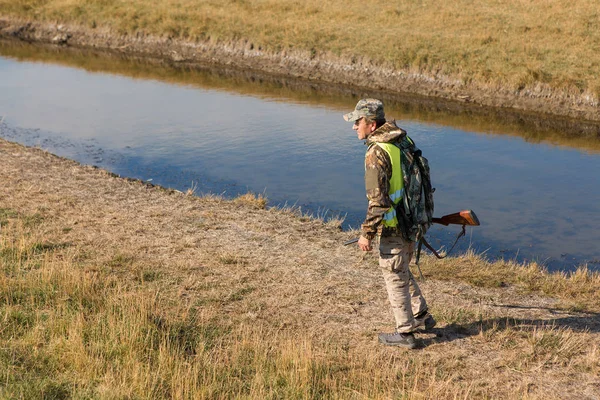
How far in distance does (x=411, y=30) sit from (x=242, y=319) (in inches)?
1022

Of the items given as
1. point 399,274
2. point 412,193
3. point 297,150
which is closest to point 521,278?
point 399,274

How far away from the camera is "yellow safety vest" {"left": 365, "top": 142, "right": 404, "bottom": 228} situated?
6652 mm

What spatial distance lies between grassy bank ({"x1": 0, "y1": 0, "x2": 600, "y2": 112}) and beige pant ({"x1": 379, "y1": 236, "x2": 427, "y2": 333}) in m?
19.0

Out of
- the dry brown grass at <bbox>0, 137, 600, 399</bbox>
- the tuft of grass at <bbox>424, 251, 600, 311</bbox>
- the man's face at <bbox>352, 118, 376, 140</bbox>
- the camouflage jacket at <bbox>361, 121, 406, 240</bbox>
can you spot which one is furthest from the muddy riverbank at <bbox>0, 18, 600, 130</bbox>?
the camouflage jacket at <bbox>361, 121, 406, 240</bbox>

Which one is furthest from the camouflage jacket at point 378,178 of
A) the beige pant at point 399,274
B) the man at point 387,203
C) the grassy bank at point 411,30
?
the grassy bank at point 411,30

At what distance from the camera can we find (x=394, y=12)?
34844mm

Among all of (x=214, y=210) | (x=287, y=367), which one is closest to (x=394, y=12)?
(x=214, y=210)

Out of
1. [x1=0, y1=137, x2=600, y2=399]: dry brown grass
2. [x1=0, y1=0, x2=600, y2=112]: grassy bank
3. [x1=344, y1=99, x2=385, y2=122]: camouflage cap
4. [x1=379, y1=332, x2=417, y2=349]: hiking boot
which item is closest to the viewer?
[x1=0, y1=137, x2=600, y2=399]: dry brown grass

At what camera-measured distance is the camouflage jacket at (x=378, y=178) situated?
6605 mm

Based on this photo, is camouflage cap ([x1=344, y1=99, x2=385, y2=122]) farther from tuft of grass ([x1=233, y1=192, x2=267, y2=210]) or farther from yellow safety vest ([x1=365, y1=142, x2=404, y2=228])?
tuft of grass ([x1=233, y1=192, x2=267, y2=210])

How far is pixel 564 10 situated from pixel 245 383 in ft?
102

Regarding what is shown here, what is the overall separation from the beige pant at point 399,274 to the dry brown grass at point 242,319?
0.35 meters

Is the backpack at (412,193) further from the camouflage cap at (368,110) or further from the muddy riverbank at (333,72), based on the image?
the muddy riverbank at (333,72)

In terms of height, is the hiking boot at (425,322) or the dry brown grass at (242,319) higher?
the hiking boot at (425,322)
